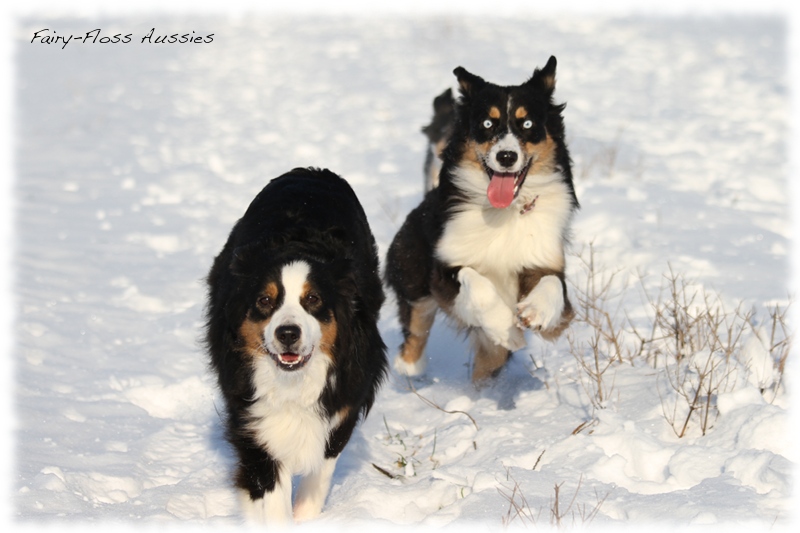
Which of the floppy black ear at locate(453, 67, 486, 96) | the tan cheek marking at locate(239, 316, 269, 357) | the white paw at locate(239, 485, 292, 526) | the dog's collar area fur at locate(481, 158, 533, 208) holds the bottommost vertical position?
the white paw at locate(239, 485, 292, 526)

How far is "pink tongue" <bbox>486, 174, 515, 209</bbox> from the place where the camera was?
5383 millimetres

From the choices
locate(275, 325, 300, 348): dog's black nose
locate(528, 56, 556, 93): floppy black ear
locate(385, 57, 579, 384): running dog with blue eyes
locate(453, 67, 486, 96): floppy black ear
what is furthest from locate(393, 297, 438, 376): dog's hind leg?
locate(275, 325, 300, 348): dog's black nose

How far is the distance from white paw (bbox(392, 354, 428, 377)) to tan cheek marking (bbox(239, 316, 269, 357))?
239cm

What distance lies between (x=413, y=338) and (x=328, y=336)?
229cm

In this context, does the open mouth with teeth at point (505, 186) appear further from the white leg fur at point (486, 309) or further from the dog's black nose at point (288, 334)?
the dog's black nose at point (288, 334)

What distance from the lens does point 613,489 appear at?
4.18 m

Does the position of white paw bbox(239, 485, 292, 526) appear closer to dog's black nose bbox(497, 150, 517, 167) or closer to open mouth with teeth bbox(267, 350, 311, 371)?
open mouth with teeth bbox(267, 350, 311, 371)

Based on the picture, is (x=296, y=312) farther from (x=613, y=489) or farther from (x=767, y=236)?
(x=767, y=236)

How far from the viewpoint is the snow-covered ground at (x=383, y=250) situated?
436 cm

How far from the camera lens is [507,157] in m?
5.21

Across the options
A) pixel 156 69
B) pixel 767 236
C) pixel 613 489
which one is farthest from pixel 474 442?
pixel 156 69

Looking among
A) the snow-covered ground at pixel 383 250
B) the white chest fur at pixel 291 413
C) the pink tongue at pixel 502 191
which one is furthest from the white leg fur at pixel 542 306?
the white chest fur at pixel 291 413

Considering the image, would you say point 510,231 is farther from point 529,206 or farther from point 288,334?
point 288,334

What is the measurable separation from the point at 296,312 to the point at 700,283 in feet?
13.6
